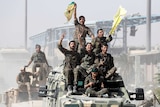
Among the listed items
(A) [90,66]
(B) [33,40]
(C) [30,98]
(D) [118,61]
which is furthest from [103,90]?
(B) [33,40]

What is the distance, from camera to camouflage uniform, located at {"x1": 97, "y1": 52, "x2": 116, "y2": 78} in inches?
439

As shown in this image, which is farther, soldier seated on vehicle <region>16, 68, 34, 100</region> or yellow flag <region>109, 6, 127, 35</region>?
soldier seated on vehicle <region>16, 68, 34, 100</region>

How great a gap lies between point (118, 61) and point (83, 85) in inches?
1233

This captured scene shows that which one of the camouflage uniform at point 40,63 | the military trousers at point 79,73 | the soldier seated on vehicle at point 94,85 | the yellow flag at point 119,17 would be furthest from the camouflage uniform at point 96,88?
the camouflage uniform at point 40,63

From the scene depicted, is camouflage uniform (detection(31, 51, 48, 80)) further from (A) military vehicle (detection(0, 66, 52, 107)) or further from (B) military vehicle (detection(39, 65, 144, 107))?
(B) military vehicle (detection(39, 65, 144, 107))

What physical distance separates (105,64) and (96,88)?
1.25 metres

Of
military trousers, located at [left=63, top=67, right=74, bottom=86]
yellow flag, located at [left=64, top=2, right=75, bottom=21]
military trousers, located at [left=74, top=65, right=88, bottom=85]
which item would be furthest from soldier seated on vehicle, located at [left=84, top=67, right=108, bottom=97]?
yellow flag, located at [left=64, top=2, right=75, bottom=21]

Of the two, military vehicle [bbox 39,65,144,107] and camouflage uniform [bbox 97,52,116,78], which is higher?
camouflage uniform [bbox 97,52,116,78]

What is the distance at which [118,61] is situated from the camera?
41.7 m

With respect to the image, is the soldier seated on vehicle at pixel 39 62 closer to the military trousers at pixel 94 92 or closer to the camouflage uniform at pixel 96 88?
the camouflage uniform at pixel 96 88

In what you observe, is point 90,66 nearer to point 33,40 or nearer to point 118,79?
point 118,79

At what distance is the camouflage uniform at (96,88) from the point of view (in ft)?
33.0

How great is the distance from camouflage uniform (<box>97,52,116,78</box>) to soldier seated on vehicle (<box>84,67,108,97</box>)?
0.79 metres

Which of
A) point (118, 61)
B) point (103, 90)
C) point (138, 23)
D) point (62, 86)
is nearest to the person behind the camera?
point (103, 90)
